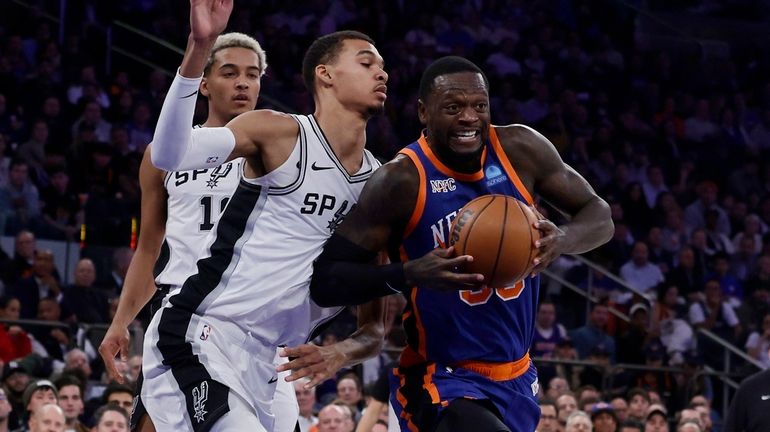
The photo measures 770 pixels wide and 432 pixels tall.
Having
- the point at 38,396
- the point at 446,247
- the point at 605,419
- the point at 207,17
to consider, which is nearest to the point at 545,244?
the point at 446,247

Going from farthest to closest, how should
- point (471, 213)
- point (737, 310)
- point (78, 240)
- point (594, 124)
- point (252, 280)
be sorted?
point (594, 124) < point (737, 310) < point (78, 240) < point (252, 280) < point (471, 213)

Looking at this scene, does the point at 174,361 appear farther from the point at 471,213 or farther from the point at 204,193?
the point at 471,213

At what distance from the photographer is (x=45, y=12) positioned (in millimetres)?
14859

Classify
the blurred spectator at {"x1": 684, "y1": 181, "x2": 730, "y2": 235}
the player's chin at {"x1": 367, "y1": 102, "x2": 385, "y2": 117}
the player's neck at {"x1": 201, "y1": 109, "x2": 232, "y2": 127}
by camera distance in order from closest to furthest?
the player's chin at {"x1": 367, "y1": 102, "x2": 385, "y2": 117}
the player's neck at {"x1": 201, "y1": 109, "x2": 232, "y2": 127}
the blurred spectator at {"x1": 684, "y1": 181, "x2": 730, "y2": 235}

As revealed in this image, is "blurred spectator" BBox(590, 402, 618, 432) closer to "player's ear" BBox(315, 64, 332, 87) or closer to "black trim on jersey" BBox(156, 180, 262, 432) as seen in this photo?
"player's ear" BBox(315, 64, 332, 87)

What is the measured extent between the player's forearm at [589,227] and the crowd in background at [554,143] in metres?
4.97

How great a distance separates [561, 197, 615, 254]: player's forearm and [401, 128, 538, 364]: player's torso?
0.21 meters

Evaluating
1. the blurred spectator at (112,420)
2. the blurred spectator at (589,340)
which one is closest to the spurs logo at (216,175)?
the blurred spectator at (112,420)

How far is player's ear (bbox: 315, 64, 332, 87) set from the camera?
515cm

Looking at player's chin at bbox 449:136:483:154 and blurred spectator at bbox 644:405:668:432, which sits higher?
player's chin at bbox 449:136:483:154

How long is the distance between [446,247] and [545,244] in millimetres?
371

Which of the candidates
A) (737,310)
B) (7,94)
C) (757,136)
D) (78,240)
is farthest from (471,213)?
(757,136)

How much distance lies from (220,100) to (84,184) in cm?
695

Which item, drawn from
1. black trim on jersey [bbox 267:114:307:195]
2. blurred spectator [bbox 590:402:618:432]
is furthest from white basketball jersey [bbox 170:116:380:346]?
blurred spectator [bbox 590:402:618:432]
